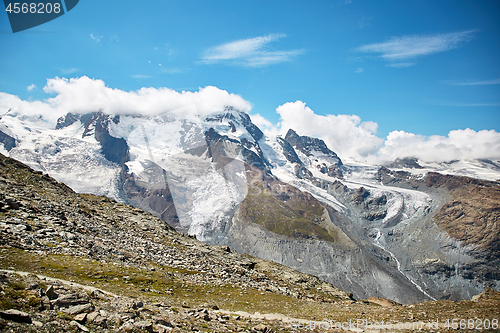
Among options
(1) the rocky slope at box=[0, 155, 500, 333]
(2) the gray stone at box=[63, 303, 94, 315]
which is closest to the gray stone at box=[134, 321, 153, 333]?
(1) the rocky slope at box=[0, 155, 500, 333]

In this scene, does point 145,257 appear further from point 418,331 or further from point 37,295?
point 418,331

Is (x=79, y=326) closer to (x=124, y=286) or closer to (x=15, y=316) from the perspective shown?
(x=15, y=316)

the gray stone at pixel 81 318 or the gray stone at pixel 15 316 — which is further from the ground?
the gray stone at pixel 15 316

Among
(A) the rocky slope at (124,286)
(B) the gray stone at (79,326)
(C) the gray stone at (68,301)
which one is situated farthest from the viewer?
(A) the rocky slope at (124,286)

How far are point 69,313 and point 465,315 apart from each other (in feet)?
95.7

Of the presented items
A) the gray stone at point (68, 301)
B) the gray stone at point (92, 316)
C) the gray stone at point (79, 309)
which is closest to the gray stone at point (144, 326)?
the gray stone at point (92, 316)

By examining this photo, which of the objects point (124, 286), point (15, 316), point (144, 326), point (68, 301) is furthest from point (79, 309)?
point (124, 286)

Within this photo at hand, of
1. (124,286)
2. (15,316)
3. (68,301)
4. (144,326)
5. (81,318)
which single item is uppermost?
(15,316)

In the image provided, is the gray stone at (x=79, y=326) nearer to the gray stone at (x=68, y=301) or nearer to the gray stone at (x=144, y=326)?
the gray stone at (x=68, y=301)

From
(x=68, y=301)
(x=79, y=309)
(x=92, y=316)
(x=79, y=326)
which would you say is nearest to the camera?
(x=79, y=326)

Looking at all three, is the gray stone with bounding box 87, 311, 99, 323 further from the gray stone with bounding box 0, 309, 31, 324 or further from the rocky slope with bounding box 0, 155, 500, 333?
the gray stone with bounding box 0, 309, 31, 324

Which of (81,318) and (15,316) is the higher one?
(15,316)

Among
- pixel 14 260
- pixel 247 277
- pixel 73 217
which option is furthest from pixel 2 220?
pixel 247 277

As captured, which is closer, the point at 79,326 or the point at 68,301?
the point at 79,326
